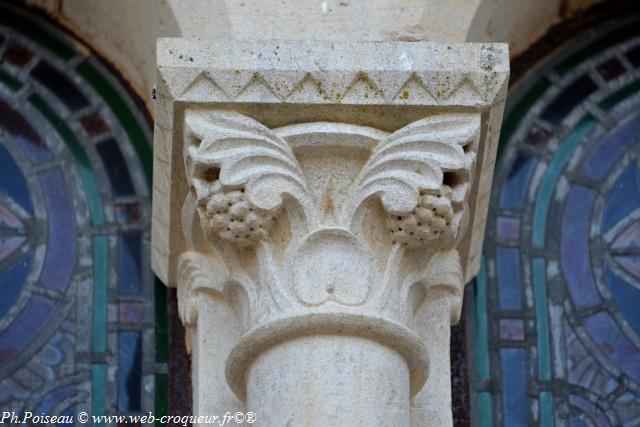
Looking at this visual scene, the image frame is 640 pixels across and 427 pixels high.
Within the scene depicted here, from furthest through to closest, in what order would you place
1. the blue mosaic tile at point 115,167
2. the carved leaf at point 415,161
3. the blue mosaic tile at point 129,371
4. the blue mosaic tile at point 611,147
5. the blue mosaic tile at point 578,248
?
1. the blue mosaic tile at point 611,147
2. the blue mosaic tile at point 115,167
3. the blue mosaic tile at point 578,248
4. the blue mosaic tile at point 129,371
5. the carved leaf at point 415,161

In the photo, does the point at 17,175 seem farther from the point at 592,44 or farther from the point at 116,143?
the point at 592,44

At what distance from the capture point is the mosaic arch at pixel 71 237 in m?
6.50

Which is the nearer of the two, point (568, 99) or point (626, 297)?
point (626, 297)

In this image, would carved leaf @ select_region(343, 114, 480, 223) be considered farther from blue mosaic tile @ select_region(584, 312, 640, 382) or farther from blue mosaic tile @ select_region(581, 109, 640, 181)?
blue mosaic tile @ select_region(581, 109, 640, 181)

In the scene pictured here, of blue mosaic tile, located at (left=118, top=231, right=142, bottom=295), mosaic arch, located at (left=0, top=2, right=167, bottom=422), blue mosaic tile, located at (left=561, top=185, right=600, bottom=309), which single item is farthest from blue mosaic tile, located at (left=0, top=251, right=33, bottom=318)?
blue mosaic tile, located at (left=561, top=185, right=600, bottom=309)

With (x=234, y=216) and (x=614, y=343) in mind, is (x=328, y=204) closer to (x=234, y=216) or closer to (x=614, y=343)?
(x=234, y=216)

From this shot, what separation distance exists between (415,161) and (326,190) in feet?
0.78

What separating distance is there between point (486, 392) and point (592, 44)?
1.35 m

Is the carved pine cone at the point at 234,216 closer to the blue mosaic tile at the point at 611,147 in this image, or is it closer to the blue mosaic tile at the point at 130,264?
the blue mosaic tile at the point at 130,264

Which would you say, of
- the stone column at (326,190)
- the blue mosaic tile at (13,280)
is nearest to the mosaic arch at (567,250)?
the stone column at (326,190)

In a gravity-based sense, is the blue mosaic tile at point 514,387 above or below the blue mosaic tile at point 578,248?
below

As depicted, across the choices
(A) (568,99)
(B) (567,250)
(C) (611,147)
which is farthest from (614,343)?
(A) (568,99)

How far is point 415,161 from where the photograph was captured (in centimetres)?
571

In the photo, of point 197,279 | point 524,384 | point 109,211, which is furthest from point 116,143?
point 524,384
